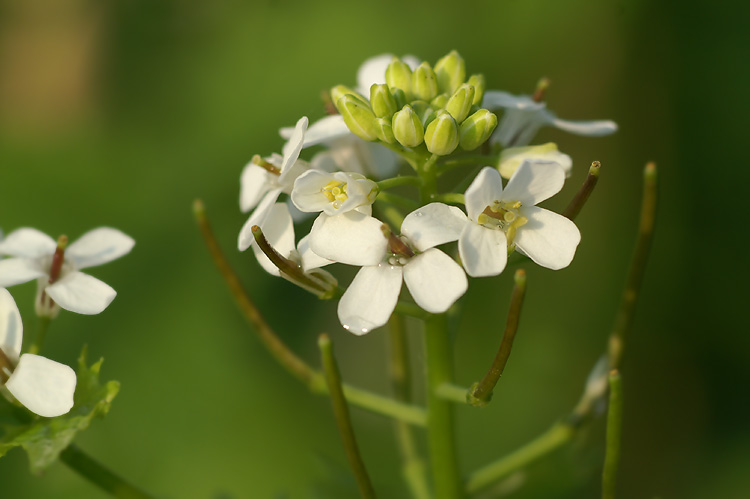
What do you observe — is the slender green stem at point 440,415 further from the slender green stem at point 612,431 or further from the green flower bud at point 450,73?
the green flower bud at point 450,73

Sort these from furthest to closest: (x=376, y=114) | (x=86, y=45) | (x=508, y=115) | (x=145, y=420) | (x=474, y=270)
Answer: (x=86, y=45)
(x=145, y=420)
(x=508, y=115)
(x=376, y=114)
(x=474, y=270)

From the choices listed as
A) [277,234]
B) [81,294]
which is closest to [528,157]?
[277,234]

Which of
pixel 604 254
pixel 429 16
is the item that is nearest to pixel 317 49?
pixel 429 16

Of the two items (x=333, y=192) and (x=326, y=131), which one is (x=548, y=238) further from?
(x=326, y=131)

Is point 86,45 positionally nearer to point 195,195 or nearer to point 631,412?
point 195,195

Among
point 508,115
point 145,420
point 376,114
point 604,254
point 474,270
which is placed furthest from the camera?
point 604,254

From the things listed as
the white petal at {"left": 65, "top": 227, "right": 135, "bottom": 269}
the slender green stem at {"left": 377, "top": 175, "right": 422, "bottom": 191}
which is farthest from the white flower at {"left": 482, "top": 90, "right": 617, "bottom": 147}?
the white petal at {"left": 65, "top": 227, "right": 135, "bottom": 269}
